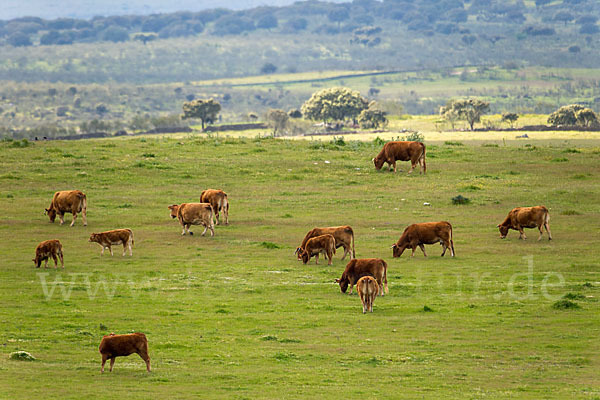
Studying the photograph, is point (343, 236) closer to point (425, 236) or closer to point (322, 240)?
point (322, 240)

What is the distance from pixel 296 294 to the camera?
23859 millimetres

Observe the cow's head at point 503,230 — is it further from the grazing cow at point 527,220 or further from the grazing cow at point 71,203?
the grazing cow at point 71,203

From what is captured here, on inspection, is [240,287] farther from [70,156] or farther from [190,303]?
[70,156]

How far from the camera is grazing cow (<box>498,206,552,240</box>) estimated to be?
103ft

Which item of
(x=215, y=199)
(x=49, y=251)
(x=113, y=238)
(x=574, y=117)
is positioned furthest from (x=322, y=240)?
(x=574, y=117)

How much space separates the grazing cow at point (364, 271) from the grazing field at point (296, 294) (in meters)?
0.41

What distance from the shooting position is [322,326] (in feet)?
67.1

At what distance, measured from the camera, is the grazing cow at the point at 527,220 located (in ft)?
103

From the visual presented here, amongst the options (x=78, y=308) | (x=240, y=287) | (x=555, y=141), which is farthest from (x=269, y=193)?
(x=555, y=141)

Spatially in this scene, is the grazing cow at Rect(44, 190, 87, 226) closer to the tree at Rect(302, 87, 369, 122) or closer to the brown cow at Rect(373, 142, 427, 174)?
the brown cow at Rect(373, 142, 427, 174)

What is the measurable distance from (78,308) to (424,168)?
29.2 meters

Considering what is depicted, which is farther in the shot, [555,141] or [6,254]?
[555,141]

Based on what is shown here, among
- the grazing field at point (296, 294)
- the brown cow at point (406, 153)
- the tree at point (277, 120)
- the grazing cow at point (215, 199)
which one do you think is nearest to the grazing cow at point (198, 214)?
the grazing field at point (296, 294)

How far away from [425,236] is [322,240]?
3431mm
